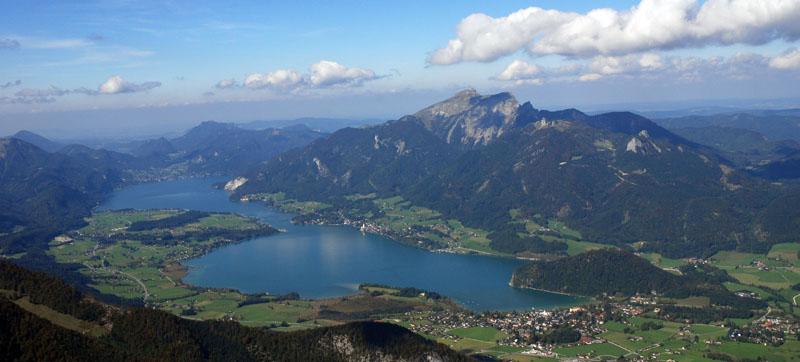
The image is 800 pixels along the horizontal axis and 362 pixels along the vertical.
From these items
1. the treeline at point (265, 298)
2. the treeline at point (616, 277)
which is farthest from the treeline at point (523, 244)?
the treeline at point (265, 298)

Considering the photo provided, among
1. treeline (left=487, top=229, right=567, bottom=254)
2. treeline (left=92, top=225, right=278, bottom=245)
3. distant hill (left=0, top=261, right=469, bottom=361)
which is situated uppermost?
distant hill (left=0, top=261, right=469, bottom=361)

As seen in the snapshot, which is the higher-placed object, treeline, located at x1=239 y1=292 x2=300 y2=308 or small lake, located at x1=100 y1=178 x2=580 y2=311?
treeline, located at x1=239 y1=292 x2=300 y2=308

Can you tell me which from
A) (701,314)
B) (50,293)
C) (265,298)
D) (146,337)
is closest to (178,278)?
(265,298)

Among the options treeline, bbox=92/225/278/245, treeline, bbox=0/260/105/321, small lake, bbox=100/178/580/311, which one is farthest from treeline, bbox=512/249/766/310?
treeline, bbox=0/260/105/321

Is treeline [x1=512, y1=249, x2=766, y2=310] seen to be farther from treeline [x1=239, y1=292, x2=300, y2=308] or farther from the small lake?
treeline [x1=239, y1=292, x2=300, y2=308]

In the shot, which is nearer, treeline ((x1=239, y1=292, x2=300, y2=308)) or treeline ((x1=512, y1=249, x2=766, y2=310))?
treeline ((x1=239, y1=292, x2=300, y2=308))
